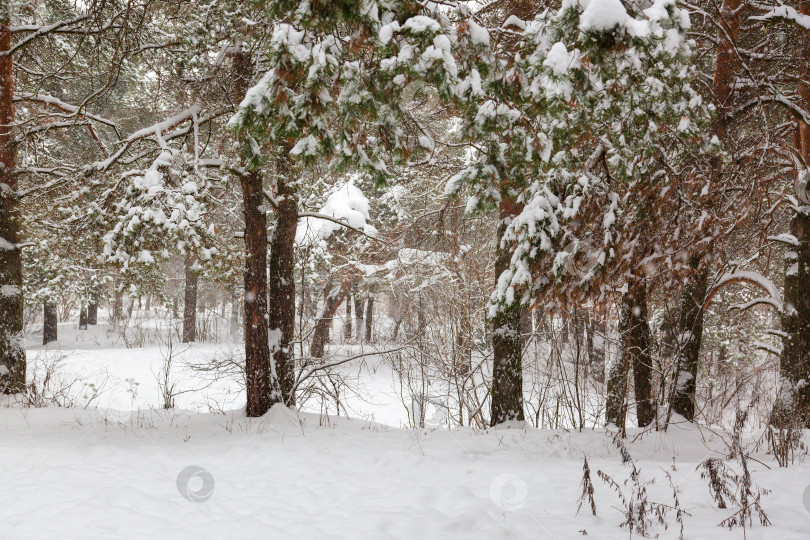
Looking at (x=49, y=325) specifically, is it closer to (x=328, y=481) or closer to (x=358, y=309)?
(x=358, y=309)

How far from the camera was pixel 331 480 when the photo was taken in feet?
17.6

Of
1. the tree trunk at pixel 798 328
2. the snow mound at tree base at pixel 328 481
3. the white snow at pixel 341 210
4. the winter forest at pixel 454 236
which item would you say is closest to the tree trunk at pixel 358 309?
the white snow at pixel 341 210

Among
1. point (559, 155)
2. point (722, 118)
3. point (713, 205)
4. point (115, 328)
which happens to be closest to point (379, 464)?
point (559, 155)

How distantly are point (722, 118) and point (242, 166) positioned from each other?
668cm

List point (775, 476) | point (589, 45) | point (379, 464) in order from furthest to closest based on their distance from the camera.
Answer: point (379, 464) → point (775, 476) → point (589, 45)

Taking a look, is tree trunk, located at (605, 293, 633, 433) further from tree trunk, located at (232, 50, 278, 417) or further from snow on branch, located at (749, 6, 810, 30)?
tree trunk, located at (232, 50, 278, 417)

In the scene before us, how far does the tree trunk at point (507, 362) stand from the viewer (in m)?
7.35

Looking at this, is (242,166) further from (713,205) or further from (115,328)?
(115,328)

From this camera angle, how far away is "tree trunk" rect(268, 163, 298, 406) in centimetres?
797

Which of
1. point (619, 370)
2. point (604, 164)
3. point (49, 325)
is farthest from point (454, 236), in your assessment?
point (49, 325)

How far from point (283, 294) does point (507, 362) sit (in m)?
3.71

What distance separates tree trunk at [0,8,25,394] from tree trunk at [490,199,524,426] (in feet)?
27.1

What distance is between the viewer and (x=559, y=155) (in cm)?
494

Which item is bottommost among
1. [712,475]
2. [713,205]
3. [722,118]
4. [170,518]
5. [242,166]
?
[170,518]
